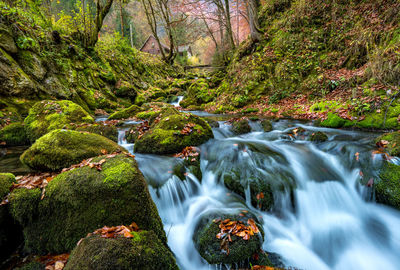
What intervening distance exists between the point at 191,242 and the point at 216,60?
21.9m

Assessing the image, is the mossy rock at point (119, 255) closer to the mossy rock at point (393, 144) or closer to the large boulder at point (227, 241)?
the large boulder at point (227, 241)

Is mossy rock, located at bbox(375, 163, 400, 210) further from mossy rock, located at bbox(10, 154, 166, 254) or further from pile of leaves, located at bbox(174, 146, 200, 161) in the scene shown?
mossy rock, located at bbox(10, 154, 166, 254)

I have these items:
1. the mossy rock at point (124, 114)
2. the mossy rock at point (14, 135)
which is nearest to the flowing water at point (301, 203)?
the mossy rock at point (14, 135)

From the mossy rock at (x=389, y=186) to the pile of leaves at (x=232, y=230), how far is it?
2.68m

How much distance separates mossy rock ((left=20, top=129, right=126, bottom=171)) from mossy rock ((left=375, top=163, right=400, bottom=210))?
5.42 metres

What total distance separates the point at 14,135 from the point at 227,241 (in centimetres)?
679

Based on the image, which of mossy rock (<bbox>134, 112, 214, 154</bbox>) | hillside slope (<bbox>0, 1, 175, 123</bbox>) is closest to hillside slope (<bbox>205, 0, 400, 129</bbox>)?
mossy rock (<bbox>134, 112, 214, 154</bbox>)

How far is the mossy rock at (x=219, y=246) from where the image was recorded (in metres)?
2.42

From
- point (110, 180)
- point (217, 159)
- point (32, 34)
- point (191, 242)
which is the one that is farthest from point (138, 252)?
point (32, 34)

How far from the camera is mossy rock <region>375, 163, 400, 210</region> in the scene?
3.33 metres

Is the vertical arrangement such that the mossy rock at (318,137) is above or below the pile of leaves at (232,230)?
above

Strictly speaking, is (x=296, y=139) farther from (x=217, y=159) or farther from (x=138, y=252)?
(x=138, y=252)

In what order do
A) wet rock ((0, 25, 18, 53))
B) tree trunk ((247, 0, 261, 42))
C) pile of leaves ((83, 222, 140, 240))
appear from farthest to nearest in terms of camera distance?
1. tree trunk ((247, 0, 261, 42))
2. wet rock ((0, 25, 18, 53))
3. pile of leaves ((83, 222, 140, 240))

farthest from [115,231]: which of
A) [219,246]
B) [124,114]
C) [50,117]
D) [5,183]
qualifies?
[124,114]
